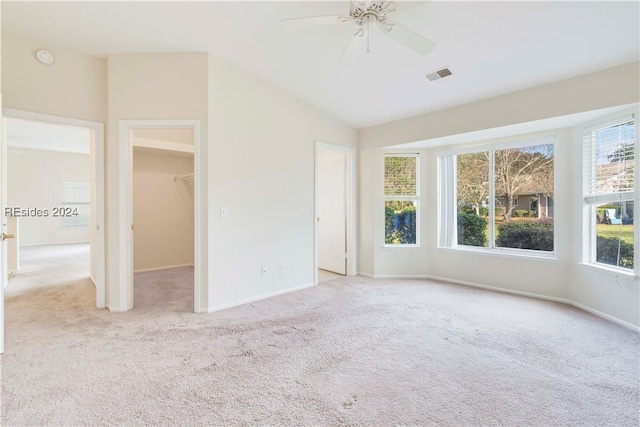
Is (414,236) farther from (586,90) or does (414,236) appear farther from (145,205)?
(145,205)

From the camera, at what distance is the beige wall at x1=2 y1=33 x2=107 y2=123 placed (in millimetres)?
3035

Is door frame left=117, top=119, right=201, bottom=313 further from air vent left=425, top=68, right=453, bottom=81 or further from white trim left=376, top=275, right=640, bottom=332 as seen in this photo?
white trim left=376, top=275, right=640, bottom=332

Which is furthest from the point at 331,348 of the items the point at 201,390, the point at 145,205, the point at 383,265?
the point at 145,205

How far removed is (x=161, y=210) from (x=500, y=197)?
19.1ft

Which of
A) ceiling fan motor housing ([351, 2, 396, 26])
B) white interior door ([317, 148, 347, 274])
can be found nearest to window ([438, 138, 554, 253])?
white interior door ([317, 148, 347, 274])

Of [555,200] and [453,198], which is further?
[453,198]

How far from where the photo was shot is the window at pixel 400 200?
16.9ft

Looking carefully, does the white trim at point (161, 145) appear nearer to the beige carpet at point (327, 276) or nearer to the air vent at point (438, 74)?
the beige carpet at point (327, 276)

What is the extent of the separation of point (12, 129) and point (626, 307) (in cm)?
1025

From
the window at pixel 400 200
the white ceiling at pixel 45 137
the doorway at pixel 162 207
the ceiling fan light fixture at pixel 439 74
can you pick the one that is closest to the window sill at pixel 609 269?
the window at pixel 400 200

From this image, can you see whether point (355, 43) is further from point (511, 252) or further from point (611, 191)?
point (511, 252)

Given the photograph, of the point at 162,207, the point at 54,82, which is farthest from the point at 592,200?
the point at 162,207

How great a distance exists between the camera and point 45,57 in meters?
3.18

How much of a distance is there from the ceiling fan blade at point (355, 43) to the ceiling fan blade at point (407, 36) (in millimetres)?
155
